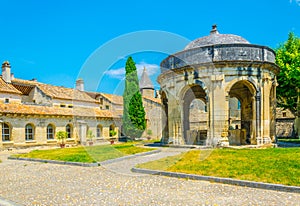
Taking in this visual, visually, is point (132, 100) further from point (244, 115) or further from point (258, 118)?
point (258, 118)

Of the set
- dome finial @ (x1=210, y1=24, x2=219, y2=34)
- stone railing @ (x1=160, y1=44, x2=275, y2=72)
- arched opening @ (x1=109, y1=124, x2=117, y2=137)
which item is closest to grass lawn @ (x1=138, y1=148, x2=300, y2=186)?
stone railing @ (x1=160, y1=44, x2=275, y2=72)

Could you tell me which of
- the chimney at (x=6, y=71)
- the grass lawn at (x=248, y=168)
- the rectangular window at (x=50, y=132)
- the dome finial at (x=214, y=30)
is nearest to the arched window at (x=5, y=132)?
the rectangular window at (x=50, y=132)

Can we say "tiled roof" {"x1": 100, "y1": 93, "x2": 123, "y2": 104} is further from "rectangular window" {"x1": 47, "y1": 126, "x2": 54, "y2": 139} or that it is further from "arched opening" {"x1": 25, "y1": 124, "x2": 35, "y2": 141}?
"arched opening" {"x1": 25, "y1": 124, "x2": 35, "y2": 141}

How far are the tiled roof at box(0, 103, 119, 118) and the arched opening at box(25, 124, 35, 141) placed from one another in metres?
1.57

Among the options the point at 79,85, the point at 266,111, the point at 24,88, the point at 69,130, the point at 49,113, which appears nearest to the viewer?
the point at 266,111

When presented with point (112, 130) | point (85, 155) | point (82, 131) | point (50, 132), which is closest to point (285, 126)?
point (112, 130)

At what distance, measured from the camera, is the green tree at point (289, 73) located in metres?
20.5

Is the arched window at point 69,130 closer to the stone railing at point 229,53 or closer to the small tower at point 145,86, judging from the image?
the stone railing at point 229,53

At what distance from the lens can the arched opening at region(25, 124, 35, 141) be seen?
970 inches

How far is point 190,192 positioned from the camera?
683 centimetres

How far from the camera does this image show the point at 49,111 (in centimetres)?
2709

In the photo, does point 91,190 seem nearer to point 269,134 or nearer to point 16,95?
point 269,134

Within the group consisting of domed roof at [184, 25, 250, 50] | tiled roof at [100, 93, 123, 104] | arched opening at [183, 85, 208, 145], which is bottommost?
arched opening at [183, 85, 208, 145]

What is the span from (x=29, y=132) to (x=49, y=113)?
9.42 feet
